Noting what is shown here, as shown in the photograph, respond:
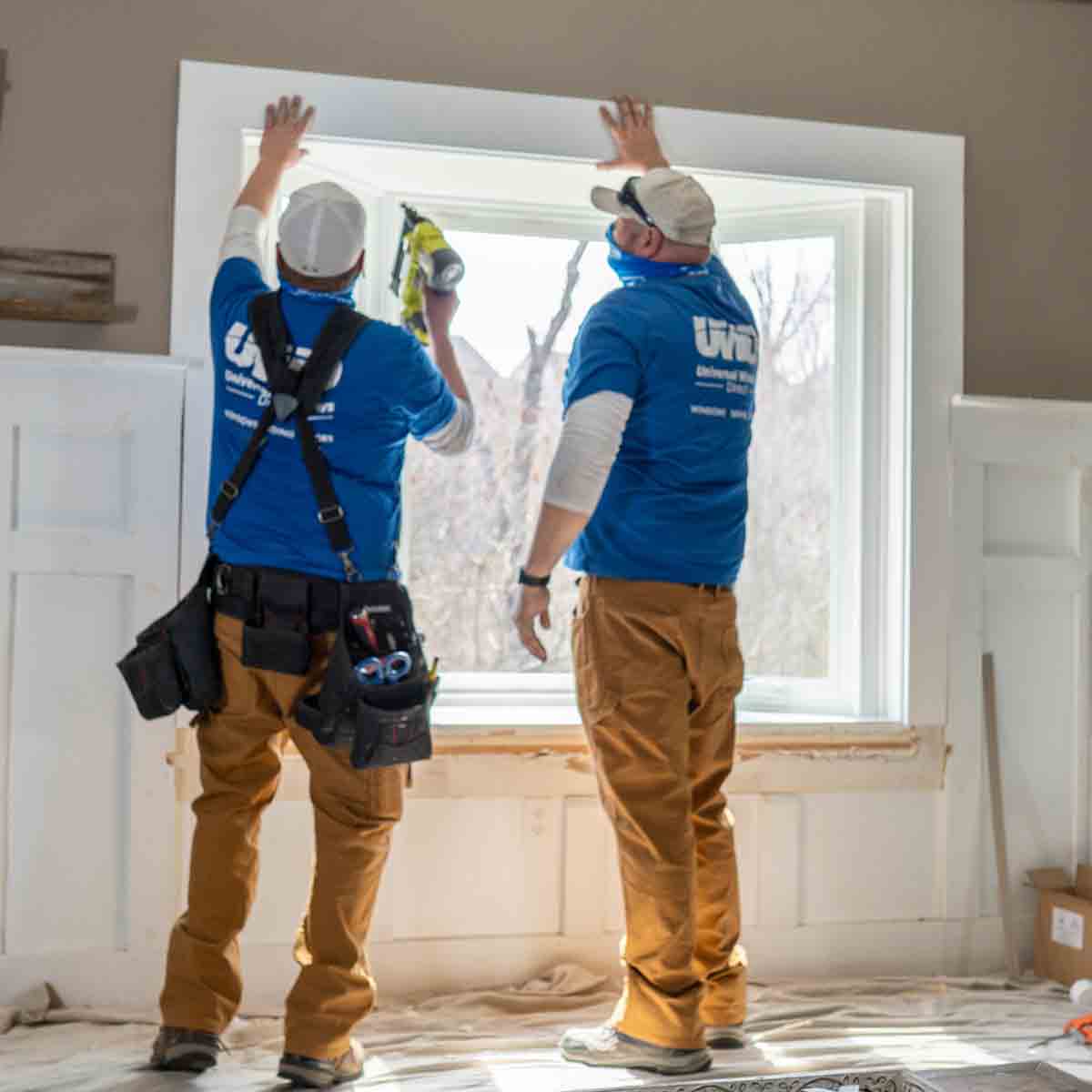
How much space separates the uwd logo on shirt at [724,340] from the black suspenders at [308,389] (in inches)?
25.6

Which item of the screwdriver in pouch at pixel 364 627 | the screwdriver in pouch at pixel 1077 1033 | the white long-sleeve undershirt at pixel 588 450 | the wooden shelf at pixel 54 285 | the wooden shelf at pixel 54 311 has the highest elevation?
the wooden shelf at pixel 54 285

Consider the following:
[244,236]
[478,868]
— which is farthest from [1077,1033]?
[244,236]

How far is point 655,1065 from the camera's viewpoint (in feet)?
8.50

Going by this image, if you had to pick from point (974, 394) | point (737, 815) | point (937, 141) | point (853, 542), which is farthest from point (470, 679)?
point (937, 141)

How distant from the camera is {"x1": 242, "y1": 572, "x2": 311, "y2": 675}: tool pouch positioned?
240cm

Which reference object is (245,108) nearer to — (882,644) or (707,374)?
(707,374)

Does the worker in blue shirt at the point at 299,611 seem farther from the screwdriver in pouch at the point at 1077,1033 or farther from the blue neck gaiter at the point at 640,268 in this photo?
the screwdriver in pouch at the point at 1077,1033

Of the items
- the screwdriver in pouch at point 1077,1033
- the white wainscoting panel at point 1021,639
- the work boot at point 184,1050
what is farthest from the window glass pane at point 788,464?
the work boot at point 184,1050

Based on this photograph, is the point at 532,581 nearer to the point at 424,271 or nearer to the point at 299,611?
the point at 299,611

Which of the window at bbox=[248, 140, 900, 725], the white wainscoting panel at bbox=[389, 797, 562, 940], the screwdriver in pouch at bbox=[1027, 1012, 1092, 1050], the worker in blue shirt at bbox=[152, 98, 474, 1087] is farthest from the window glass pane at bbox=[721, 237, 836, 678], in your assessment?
the worker in blue shirt at bbox=[152, 98, 474, 1087]

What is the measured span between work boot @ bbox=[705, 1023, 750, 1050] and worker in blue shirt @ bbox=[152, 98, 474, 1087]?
0.72 m

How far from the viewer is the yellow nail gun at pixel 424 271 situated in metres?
2.87

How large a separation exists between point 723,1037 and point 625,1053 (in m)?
0.24

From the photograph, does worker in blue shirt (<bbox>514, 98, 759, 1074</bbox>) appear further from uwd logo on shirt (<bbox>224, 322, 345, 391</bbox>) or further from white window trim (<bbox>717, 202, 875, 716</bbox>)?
white window trim (<bbox>717, 202, 875, 716</bbox>)
